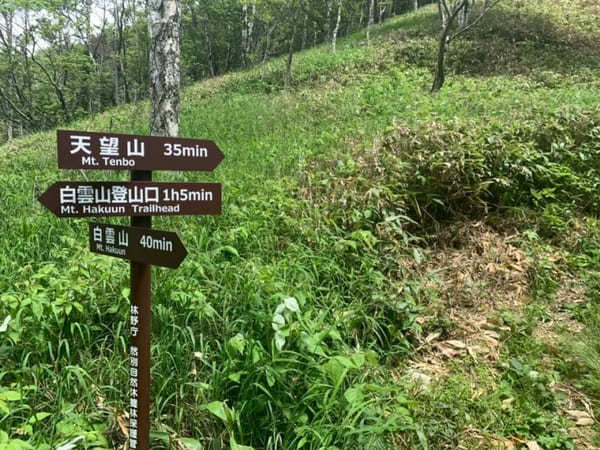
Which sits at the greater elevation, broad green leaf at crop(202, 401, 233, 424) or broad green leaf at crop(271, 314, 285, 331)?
broad green leaf at crop(271, 314, 285, 331)

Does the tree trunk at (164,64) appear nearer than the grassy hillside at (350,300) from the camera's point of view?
No

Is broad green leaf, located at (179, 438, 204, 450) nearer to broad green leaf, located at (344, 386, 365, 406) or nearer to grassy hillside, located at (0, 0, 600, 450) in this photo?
grassy hillside, located at (0, 0, 600, 450)

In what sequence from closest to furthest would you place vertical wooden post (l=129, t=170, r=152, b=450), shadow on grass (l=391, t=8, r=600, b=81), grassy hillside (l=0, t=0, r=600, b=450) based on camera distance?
vertical wooden post (l=129, t=170, r=152, b=450) → grassy hillside (l=0, t=0, r=600, b=450) → shadow on grass (l=391, t=8, r=600, b=81)

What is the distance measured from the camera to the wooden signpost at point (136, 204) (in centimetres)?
176

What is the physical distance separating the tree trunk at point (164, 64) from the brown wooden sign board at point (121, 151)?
4342mm

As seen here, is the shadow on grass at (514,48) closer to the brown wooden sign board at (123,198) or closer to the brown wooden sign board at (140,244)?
the brown wooden sign board at (123,198)

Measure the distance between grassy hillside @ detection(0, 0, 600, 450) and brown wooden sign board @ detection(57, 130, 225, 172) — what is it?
1044 millimetres

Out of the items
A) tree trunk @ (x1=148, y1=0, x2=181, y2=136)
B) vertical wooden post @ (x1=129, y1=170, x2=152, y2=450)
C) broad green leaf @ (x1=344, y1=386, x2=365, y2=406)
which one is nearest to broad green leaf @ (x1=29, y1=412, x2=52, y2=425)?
vertical wooden post @ (x1=129, y1=170, x2=152, y2=450)

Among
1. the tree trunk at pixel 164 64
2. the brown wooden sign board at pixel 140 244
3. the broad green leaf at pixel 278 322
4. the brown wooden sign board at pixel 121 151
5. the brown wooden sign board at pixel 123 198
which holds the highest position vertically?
the tree trunk at pixel 164 64

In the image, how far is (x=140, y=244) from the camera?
1823mm

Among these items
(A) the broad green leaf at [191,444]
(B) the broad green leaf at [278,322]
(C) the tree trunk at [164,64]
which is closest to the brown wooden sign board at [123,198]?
A: (B) the broad green leaf at [278,322]

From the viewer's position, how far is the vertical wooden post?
72.4 inches

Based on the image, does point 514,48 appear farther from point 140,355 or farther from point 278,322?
point 140,355

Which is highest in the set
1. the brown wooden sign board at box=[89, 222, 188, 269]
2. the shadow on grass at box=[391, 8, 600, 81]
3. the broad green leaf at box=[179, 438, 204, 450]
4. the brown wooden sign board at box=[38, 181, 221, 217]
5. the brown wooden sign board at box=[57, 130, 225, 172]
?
the shadow on grass at box=[391, 8, 600, 81]
